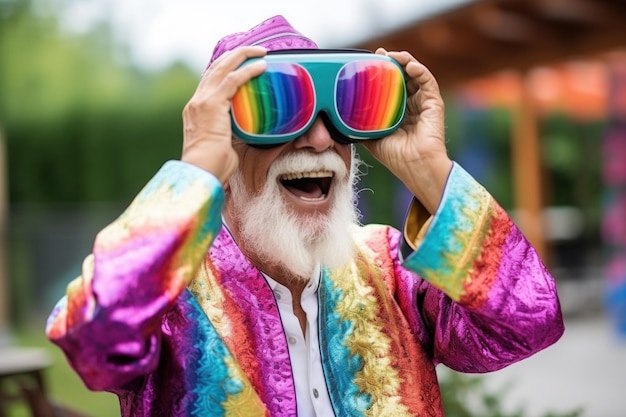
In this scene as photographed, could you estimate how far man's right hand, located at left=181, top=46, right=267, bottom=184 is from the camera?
5.69 feet

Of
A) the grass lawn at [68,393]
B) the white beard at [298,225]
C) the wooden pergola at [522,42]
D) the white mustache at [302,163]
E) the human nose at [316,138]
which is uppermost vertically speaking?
the human nose at [316,138]

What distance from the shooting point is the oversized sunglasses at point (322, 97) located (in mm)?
1771

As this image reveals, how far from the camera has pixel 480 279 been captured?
5.98 feet

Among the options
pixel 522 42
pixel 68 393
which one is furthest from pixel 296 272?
pixel 522 42

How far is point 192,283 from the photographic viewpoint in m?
1.92

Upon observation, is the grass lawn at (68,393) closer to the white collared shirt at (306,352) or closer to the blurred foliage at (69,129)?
the white collared shirt at (306,352)

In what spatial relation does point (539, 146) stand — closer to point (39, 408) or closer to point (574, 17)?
point (574, 17)

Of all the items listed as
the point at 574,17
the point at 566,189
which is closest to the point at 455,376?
the point at 574,17

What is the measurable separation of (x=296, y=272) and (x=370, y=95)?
1.34 ft

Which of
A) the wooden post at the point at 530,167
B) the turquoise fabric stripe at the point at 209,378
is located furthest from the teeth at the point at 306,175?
the wooden post at the point at 530,167

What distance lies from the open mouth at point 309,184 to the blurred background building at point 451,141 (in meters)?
1.66

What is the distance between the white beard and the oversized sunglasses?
90 millimetres

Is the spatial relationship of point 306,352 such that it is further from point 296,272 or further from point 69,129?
point 69,129

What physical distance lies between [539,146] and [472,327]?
7.88 m
